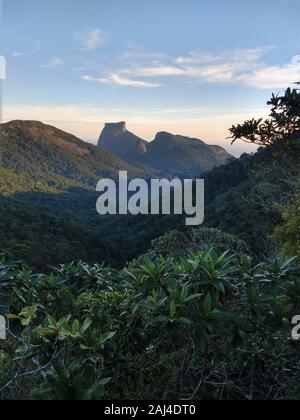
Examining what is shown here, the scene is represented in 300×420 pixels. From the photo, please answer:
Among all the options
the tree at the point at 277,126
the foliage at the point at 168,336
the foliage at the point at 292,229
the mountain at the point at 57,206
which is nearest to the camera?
the foliage at the point at 168,336

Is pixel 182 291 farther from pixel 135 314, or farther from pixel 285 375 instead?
pixel 285 375

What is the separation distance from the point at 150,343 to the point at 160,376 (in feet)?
0.85

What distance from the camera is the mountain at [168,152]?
99.9 m

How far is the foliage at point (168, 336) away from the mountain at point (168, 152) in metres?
86.8

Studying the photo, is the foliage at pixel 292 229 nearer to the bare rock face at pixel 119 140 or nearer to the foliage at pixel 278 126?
the foliage at pixel 278 126

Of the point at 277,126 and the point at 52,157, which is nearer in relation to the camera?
the point at 277,126

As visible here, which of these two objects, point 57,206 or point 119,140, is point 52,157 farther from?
point 119,140

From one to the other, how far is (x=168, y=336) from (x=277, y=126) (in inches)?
88.4

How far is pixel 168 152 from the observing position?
113 metres

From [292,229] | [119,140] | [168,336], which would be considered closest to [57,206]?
[292,229]

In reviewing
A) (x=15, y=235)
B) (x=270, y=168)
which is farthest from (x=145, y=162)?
(x=270, y=168)

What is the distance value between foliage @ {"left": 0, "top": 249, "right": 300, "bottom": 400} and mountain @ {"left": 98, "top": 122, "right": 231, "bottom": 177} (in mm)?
86811

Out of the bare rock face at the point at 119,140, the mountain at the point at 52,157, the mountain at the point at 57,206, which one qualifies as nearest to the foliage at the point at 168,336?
the mountain at the point at 57,206

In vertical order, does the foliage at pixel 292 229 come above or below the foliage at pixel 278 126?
below
